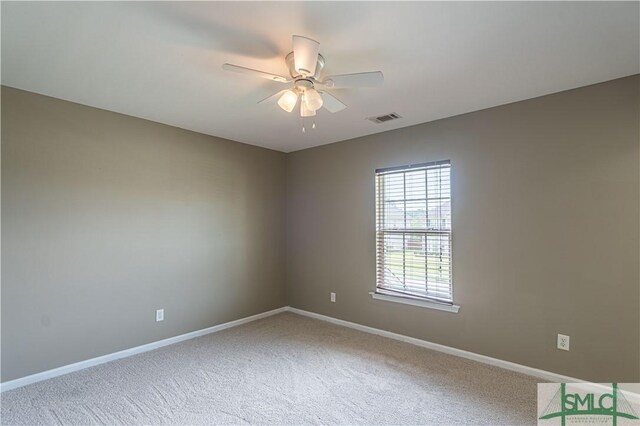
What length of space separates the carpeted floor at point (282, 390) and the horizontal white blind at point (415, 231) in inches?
26.5

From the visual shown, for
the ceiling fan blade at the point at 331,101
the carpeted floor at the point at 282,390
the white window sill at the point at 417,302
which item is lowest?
the carpeted floor at the point at 282,390

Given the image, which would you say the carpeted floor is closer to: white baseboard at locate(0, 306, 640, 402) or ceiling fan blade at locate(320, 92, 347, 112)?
white baseboard at locate(0, 306, 640, 402)

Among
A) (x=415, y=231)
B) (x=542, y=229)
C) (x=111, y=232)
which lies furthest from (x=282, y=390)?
(x=542, y=229)

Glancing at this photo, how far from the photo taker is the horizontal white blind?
336 centimetres

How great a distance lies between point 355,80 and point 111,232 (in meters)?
2.71

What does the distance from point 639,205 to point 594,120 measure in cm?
72

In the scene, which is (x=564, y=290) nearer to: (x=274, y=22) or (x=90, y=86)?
(x=274, y=22)

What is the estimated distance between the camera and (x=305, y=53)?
5.80 ft

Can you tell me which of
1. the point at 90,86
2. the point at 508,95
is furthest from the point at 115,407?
the point at 508,95

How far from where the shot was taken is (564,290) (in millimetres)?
2680

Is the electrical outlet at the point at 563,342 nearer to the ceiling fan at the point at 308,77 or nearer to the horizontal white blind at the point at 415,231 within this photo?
the horizontal white blind at the point at 415,231

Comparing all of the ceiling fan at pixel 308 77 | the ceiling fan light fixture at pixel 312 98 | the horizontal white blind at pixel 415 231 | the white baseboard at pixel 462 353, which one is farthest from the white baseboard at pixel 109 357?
the ceiling fan light fixture at pixel 312 98

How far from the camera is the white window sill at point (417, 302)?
326 cm

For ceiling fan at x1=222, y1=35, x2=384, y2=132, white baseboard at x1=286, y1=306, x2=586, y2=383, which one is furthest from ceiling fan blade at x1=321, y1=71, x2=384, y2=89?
white baseboard at x1=286, y1=306, x2=586, y2=383
